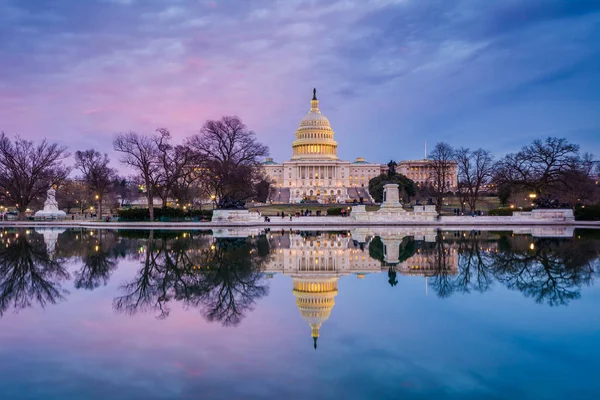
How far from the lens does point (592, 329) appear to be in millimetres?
8508

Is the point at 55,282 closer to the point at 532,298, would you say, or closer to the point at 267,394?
the point at 267,394

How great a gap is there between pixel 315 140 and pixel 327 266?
404 ft

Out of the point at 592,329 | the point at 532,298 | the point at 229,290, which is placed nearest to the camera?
the point at 592,329

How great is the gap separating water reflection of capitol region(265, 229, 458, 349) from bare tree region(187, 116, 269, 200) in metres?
24.9

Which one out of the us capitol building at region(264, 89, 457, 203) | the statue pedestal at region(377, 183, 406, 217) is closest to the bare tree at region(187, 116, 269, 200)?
the statue pedestal at region(377, 183, 406, 217)

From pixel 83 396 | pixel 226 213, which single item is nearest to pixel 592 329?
pixel 83 396

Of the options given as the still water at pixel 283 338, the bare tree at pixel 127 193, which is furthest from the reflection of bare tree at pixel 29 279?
the bare tree at pixel 127 193

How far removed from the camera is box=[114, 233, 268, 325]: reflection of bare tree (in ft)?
34.0

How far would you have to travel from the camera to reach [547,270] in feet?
48.2

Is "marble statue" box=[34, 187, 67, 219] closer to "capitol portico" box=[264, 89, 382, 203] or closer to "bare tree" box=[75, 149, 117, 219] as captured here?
"bare tree" box=[75, 149, 117, 219]

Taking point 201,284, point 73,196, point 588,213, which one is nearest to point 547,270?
point 201,284

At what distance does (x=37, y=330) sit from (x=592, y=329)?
9.83 m

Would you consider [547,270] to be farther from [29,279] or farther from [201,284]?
[29,279]

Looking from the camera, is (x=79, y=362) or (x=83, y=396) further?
(x=79, y=362)
